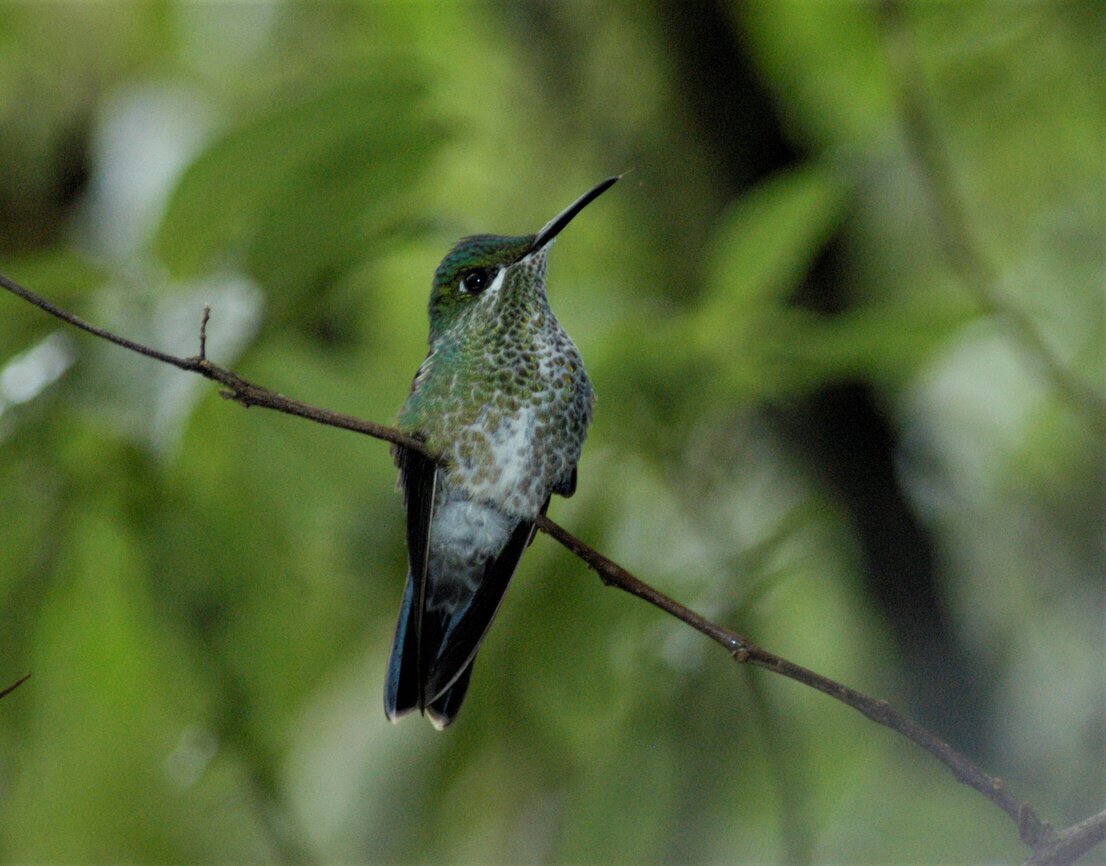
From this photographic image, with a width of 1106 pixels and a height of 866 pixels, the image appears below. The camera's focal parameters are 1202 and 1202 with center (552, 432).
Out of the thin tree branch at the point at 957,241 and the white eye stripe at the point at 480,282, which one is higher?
the thin tree branch at the point at 957,241

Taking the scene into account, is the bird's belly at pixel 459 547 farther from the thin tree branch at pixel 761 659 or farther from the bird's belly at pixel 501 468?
the thin tree branch at pixel 761 659

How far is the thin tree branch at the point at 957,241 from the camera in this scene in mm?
2662

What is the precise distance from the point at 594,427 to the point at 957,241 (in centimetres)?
107

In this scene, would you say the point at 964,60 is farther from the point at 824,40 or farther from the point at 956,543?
the point at 956,543

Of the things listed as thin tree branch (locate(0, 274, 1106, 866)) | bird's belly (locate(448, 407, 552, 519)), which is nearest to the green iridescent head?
bird's belly (locate(448, 407, 552, 519))

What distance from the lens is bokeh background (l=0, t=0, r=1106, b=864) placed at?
2.29 m

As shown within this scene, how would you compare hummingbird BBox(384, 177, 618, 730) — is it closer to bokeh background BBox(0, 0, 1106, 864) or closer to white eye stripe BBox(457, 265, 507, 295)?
white eye stripe BBox(457, 265, 507, 295)

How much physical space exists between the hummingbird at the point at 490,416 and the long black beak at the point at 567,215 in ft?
0.10

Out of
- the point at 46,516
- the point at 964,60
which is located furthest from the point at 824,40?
the point at 46,516

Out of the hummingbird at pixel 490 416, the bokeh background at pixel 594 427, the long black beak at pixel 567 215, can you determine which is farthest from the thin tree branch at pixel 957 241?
the long black beak at pixel 567 215

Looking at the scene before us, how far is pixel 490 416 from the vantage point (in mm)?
1974

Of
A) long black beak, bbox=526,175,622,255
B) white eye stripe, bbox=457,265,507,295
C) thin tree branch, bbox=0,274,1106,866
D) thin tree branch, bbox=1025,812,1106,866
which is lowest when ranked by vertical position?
thin tree branch, bbox=1025,812,1106,866

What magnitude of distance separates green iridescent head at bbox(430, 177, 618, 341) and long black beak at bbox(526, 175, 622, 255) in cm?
5

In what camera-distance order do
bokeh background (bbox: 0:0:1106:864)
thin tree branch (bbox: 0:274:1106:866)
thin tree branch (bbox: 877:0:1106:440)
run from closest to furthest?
thin tree branch (bbox: 0:274:1106:866) → bokeh background (bbox: 0:0:1106:864) → thin tree branch (bbox: 877:0:1106:440)
